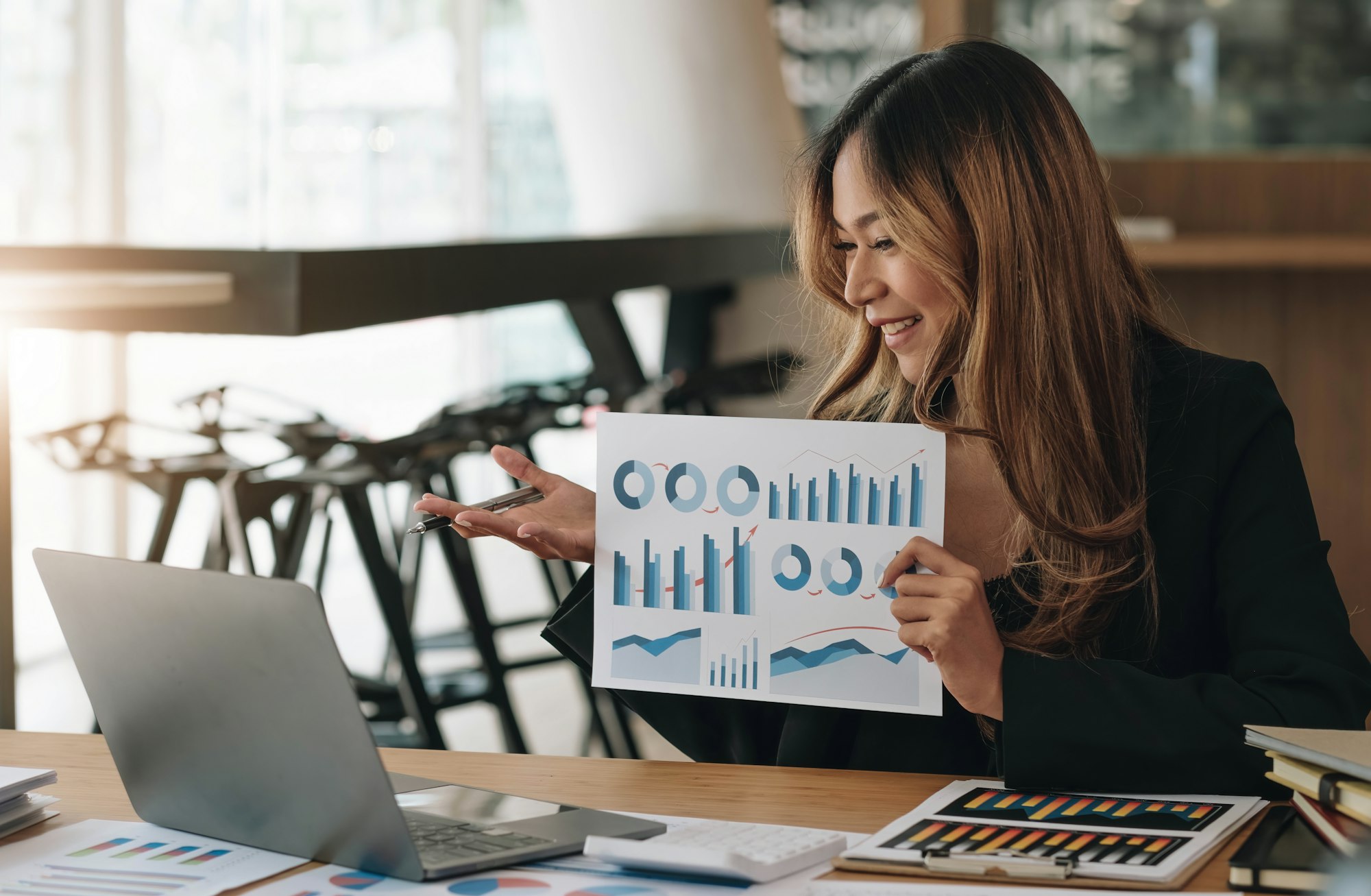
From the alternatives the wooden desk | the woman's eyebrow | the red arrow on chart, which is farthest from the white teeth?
the wooden desk

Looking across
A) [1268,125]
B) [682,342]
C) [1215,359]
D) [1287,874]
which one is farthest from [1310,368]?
[1287,874]

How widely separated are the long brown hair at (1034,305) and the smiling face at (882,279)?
18 mm

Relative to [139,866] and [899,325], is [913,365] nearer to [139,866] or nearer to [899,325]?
[899,325]

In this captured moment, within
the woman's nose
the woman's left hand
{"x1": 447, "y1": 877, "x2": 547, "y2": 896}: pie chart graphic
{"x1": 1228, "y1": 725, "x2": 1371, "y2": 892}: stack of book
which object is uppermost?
the woman's nose

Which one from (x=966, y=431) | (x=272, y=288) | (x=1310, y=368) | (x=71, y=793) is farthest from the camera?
(x=1310, y=368)

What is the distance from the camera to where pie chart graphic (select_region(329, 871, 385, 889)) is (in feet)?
3.15

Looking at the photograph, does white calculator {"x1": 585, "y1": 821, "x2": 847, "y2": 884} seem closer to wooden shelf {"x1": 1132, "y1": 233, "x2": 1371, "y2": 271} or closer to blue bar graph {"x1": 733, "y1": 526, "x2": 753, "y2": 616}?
blue bar graph {"x1": 733, "y1": 526, "x2": 753, "y2": 616}

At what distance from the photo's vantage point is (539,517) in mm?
1341

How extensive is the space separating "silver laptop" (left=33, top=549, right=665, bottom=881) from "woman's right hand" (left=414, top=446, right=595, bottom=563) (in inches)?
9.4

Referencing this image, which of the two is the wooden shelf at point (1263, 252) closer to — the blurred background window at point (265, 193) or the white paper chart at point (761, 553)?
the blurred background window at point (265, 193)

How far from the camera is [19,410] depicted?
14.2ft

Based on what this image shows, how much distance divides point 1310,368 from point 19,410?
12.2 ft

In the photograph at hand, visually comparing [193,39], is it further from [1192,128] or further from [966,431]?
[966,431]

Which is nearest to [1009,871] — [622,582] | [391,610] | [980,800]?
[980,800]
